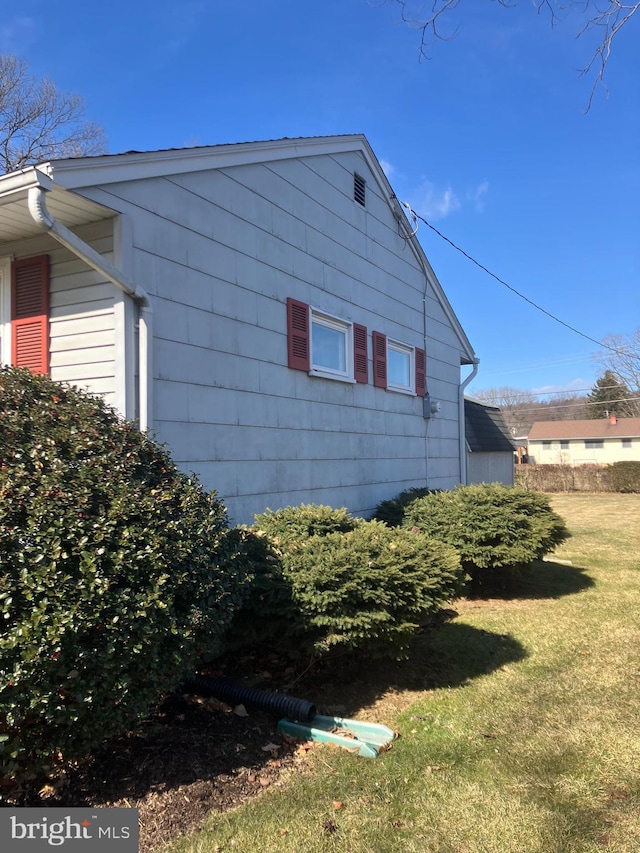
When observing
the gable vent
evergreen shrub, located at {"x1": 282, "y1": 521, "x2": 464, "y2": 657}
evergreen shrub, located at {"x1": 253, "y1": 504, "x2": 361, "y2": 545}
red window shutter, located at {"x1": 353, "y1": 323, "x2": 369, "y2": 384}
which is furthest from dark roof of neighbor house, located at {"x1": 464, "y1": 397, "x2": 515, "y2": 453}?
evergreen shrub, located at {"x1": 282, "y1": 521, "x2": 464, "y2": 657}

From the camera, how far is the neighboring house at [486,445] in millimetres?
11898

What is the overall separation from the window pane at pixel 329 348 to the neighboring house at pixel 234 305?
0.03 meters

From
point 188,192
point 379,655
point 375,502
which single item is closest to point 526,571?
point 375,502

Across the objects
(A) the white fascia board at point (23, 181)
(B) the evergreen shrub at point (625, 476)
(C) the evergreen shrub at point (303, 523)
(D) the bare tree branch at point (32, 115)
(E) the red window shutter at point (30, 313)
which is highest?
(D) the bare tree branch at point (32, 115)

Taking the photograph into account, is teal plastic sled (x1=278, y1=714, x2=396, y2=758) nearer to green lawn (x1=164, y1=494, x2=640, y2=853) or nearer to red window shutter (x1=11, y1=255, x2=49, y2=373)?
green lawn (x1=164, y1=494, x2=640, y2=853)

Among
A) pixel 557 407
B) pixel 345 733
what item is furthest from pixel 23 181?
pixel 557 407

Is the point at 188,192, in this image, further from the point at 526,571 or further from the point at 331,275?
the point at 526,571

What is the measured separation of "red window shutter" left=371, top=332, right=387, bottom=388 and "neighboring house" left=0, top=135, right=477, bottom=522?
28 millimetres

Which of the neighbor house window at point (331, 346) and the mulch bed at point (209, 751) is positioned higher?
the neighbor house window at point (331, 346)

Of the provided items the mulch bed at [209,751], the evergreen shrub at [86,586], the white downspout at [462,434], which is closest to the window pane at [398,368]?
the white downspout at [462,434]

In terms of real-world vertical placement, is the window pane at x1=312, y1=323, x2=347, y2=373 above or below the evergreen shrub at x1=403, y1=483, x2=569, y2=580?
above

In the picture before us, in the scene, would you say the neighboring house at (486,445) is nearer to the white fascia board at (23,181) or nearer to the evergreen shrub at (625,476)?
the white fascia board at (23,181)

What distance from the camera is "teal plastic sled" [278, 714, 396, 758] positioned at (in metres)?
3.14

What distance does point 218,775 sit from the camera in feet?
9.05
